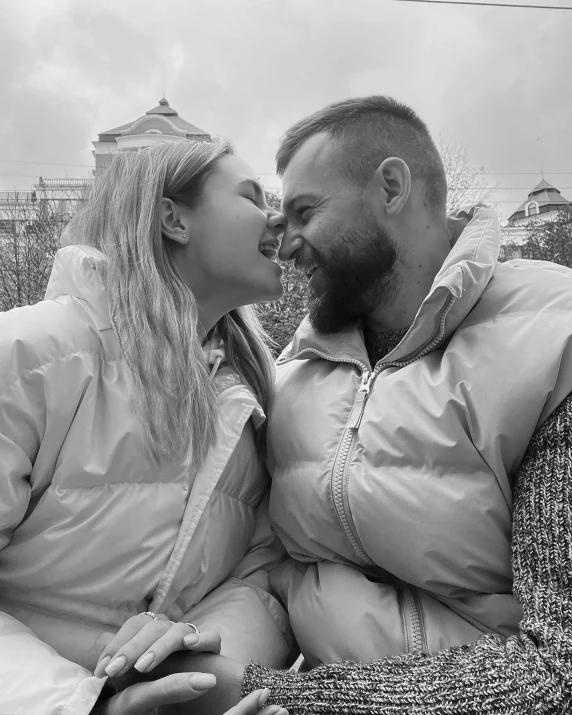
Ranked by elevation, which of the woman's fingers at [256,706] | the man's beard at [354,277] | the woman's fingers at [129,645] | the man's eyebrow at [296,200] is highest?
the man's eyebrow at [296,200]

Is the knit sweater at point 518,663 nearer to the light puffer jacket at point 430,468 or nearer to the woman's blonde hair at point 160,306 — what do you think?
the light puffer jacket at point 430,468

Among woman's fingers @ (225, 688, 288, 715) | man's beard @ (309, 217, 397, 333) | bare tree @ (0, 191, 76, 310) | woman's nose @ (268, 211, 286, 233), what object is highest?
bare tree @ (0, 191, 76, 310)

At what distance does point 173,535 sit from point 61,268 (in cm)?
74

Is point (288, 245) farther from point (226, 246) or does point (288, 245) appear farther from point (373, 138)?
point (373, 138)

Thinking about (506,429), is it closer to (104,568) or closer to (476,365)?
(476,365)

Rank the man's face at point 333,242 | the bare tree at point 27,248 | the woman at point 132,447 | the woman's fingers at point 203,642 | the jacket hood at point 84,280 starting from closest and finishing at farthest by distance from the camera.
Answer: the woman's fingers at point 203,642 < the woman at point 132,447 < the jacket hood at point 84,280 < the man's face at point 333,242 < the bare tree at point 27,248

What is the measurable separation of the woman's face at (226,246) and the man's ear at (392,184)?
359 millimetres

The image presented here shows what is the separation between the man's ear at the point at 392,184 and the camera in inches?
86.6

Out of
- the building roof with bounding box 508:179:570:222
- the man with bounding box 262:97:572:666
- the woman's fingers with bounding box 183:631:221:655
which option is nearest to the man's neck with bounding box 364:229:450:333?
the man with bounding box 262:97:572:666

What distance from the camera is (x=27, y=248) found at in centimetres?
1020

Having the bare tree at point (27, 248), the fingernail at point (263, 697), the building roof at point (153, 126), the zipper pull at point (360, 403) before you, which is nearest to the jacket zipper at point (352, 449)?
the zipper pull at point (360, 403)

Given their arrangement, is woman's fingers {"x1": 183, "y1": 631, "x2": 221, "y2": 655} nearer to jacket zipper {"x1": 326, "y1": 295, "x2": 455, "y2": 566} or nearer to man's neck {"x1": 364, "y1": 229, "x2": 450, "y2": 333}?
jacket zipper {"x1": 326, "y1": 295, "x2": 455, "y2": 566}

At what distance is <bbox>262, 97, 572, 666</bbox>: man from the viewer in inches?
60.6

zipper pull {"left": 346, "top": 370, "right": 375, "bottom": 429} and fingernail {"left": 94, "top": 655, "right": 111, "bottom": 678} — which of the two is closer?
fingernail {"left": 94, "top": 655, "right": 111, "bottom": 678}
